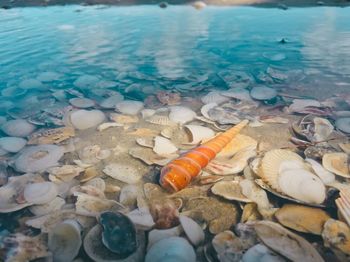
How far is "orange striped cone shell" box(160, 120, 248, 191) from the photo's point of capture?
8.49ft

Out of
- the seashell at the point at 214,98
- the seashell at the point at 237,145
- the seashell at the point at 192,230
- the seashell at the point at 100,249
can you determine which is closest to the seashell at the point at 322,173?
the seashell at the point at 237,145

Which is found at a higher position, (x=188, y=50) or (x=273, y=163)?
(x=188, y=50)

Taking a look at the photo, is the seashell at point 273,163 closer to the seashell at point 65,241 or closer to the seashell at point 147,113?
the seashell at point 65,241

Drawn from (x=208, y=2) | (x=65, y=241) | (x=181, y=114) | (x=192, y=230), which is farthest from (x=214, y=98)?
(x=208, y=2)

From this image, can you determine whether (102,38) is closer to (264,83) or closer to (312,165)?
(264,83)

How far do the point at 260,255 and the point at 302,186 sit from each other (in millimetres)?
836

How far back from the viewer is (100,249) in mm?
2117

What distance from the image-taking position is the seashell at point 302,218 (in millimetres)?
2199

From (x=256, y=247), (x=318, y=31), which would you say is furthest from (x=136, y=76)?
(x=318, y=31)

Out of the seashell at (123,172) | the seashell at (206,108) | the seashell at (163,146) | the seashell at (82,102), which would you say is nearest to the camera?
the seashell at (123,172)

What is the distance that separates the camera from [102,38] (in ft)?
25.7

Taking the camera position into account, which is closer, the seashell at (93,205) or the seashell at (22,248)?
the seashell at (22,248)

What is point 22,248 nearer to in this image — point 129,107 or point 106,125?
point 106,125

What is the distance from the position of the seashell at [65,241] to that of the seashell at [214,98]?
9.08ft
